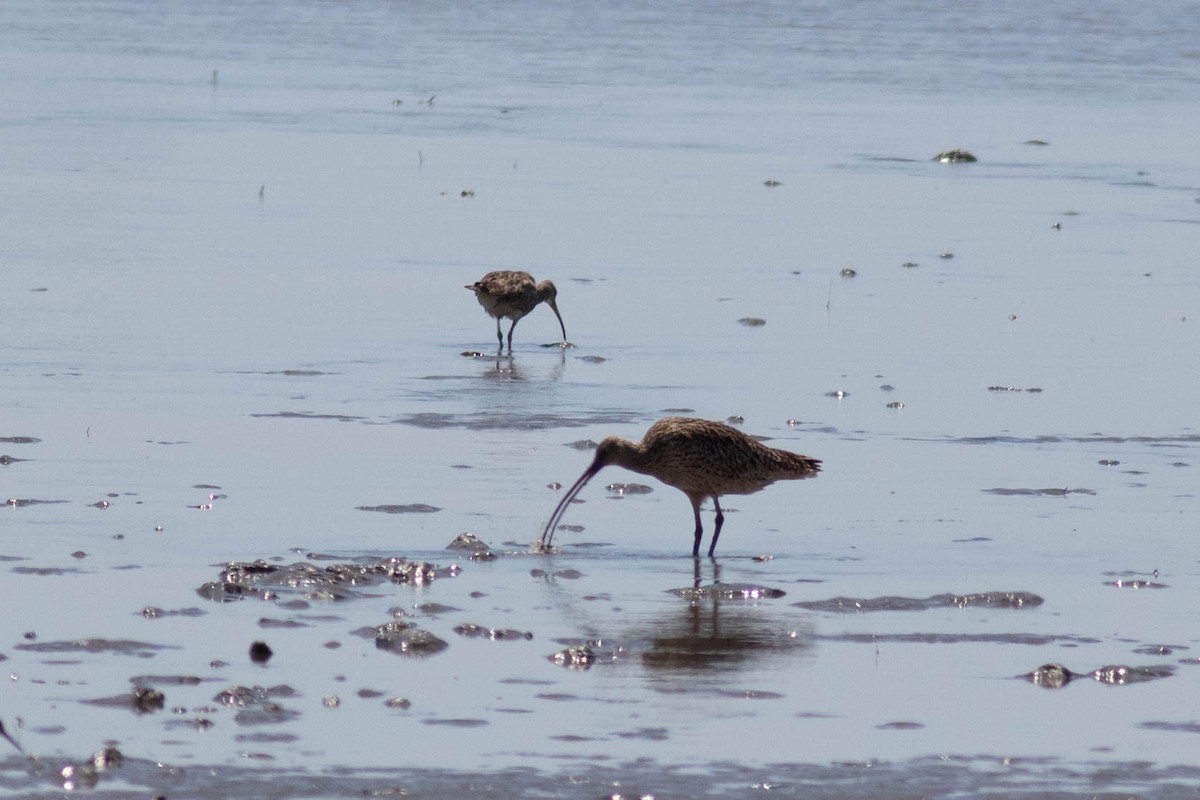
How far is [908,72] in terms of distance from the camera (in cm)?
3912

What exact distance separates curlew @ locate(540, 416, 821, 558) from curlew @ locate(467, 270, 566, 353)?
5.27m

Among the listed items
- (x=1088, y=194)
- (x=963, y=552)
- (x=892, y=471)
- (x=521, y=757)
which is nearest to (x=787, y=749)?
(x=521, y=757)

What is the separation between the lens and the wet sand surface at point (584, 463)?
7.27m

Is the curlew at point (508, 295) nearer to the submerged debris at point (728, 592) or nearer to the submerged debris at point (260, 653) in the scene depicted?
the submerged debris at point (728, 592)

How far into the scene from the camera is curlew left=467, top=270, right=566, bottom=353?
1573 centimetres

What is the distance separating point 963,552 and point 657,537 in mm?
1364

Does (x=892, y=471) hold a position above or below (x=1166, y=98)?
below

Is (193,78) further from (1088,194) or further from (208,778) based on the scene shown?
(208,778)

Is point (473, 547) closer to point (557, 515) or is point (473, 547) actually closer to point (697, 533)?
point (557, 515)

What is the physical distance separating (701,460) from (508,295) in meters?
5.69

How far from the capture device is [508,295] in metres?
15.7

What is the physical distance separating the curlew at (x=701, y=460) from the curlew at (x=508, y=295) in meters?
5.27

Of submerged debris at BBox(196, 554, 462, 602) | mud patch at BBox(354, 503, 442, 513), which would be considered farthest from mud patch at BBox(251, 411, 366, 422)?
submerged debris at BBox(196, 554, 462, 602)

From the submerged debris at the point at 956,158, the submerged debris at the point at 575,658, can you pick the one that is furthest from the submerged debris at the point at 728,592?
the submerged debris at the point at 956,158
